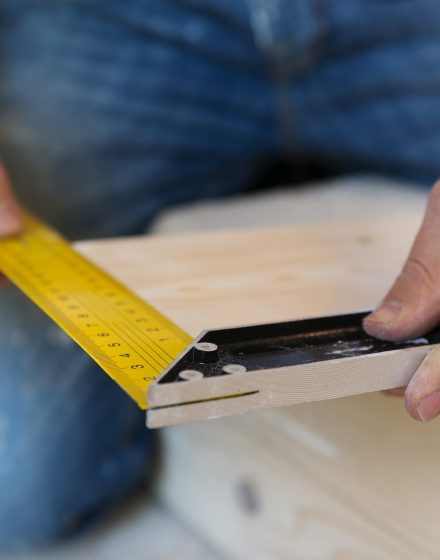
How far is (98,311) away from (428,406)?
260mm

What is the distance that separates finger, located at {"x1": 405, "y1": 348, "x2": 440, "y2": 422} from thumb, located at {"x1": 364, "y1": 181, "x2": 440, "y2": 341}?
0.04 m

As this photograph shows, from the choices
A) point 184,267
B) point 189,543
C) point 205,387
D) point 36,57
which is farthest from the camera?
point 36,57

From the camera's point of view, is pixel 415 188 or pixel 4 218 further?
pixel 415 188

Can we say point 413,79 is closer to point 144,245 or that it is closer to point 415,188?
point 415,188

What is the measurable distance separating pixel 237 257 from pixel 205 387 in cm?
35

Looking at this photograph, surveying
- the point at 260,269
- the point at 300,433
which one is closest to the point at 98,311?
the point at 260,269

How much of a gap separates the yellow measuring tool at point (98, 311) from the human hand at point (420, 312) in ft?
0.48

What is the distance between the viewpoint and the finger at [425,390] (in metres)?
0.48

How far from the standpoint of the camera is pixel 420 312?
52cm

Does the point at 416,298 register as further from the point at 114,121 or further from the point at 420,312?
the point at 114,121

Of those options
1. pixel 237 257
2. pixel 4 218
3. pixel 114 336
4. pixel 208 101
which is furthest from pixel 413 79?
A: pixel 114 336

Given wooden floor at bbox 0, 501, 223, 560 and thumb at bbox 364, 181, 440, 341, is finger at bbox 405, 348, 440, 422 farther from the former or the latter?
wooden floor at bbox 0, 501, 223, 560

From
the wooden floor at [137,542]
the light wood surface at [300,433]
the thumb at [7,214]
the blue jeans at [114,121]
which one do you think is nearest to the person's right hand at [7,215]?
the thumb at [7,214]

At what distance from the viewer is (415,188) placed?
46.0 inches
